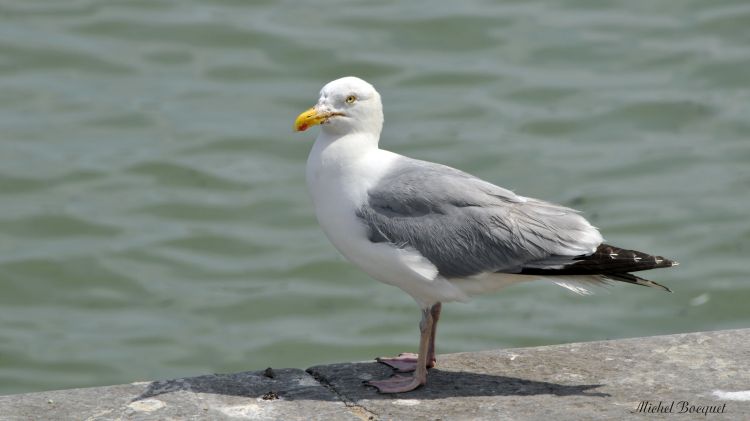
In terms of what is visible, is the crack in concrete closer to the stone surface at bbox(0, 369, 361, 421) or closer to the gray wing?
the stone surface at bbox(0, 369, 361, 421)

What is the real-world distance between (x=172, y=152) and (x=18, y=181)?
46.8 inches

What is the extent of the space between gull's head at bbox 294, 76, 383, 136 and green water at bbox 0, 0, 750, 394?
10.6 feet

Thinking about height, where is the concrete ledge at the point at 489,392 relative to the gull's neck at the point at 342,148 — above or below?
below

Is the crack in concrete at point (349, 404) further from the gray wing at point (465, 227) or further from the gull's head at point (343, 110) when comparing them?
the gull's head at point (343, 110)

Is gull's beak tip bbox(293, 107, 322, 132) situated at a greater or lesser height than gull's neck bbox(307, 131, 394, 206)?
greater

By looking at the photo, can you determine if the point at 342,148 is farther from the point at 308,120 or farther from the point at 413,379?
the point at 413,379

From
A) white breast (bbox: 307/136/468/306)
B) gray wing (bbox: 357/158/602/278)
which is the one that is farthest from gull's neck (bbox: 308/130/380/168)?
gray wing (bbox: 357/158/602/278)

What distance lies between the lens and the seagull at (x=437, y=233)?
486cm

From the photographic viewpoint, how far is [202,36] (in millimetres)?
12188

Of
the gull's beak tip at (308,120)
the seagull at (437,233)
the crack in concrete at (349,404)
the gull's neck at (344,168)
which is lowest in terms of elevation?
the crack in concrete at (349,404)

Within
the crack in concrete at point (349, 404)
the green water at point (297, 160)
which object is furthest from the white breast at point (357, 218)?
the green water at point (297, 160)

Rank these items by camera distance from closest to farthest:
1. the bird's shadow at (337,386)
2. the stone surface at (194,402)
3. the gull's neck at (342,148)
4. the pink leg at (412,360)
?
the stone surface at (194,402) < the bird's shadow at (337,386) < the gull's neck at (342,148) < the pink leg at (412,360)
